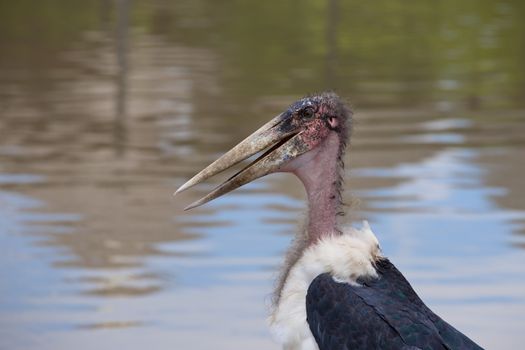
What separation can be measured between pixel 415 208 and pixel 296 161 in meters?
5.15

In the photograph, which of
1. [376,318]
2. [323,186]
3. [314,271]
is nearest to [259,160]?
[323,186]

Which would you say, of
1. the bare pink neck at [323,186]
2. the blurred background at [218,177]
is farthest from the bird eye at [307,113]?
the blurred background at [218,177]

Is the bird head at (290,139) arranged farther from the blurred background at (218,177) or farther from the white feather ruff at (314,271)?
the white feather ruff at (314,271)

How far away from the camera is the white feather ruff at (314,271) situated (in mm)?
4238

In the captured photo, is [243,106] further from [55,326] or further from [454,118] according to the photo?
[55,326]

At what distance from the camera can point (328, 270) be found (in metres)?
4.29

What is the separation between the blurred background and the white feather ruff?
10.4 inches

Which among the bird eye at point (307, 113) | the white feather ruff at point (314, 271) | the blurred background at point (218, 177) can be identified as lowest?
the white feather ruff at point (314, 271)

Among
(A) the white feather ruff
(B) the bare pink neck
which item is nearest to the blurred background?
(B) the bare pink neck

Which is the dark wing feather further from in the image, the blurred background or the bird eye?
the bird eye

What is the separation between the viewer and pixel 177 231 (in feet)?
30.0

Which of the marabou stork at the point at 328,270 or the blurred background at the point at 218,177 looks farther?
the blurred background at the point at 218,177

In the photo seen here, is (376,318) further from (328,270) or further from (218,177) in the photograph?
(218,177)

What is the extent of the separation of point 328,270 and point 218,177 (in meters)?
6.30
